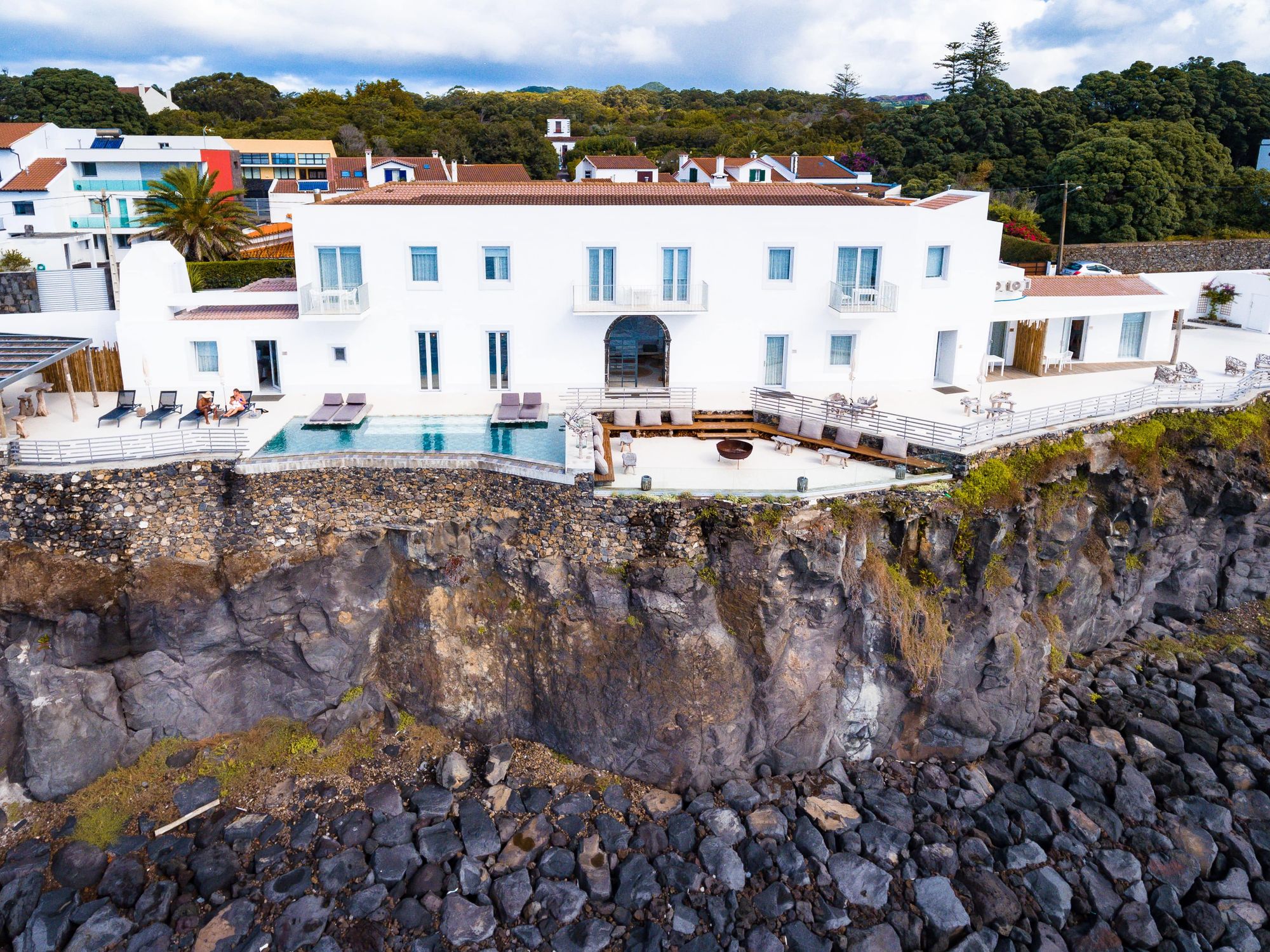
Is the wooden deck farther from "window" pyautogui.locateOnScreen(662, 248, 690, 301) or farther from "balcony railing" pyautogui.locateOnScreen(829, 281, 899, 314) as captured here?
"window" pyautogui.locateOnScreen(662, 248, 690, 301)

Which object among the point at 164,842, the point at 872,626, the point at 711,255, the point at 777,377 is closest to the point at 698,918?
the point at 872,626

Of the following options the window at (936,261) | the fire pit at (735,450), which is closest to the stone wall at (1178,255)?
the window at (936,261)

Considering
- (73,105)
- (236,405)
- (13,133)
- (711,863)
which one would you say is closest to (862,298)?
(711,863)

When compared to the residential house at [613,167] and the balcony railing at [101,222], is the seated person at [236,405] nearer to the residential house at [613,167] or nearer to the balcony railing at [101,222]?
the balcony railing at [101,222]

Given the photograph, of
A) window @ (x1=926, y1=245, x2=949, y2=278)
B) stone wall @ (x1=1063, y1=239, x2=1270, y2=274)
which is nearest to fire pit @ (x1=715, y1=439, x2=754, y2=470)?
window @ (x1=926, y1=245, x2=949, y2=278)

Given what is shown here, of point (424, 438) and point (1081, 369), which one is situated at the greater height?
point (1081, 369)

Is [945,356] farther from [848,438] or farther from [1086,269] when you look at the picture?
[1086,269]

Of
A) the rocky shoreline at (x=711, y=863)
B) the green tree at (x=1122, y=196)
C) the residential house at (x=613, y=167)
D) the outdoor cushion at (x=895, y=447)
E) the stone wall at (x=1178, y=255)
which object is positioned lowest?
the rocky shoreline at (x=711, y=863)

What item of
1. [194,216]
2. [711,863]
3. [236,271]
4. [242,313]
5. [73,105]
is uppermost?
[73,105]
